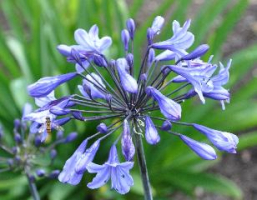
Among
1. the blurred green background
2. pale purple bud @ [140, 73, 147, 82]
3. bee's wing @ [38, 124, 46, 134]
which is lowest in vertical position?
the blurred green background

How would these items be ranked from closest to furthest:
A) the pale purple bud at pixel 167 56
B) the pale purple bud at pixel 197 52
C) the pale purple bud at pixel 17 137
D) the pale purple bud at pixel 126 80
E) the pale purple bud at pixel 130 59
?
1. the pale purple bud at pixel 126 80
2. the pale purple bud at pixel 197 52
3. the pale purple bud at pixel 130 59
4. the pale purple bud at pixel 167 56
5. the pale purple bud at pixel 17 137

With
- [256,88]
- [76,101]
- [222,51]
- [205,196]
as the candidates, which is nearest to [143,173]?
[76,101]

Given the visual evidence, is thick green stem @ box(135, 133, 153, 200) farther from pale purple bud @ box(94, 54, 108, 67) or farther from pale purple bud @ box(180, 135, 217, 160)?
pale purple bud @ box(94, 54, 108, 67)

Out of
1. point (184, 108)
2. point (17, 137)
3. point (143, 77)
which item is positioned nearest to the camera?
point (143, 77)

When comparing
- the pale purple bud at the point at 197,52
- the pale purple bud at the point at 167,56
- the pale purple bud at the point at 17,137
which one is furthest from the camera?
the pale purple bud at the point at 17,137

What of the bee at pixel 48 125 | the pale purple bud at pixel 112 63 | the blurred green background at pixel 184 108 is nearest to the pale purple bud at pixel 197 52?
the pale purple bud at pixel 112 63

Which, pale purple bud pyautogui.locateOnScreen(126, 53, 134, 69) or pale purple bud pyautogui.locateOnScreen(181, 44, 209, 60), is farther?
pale purple bud pyautogui.locateOnScreen(126, 53, 134, 69)

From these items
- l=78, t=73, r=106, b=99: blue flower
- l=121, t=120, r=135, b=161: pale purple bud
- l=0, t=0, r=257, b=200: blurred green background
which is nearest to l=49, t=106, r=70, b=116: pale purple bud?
l=78, t=73, r=106, b=99: blue flower

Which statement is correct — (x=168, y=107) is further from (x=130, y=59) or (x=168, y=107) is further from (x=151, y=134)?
(x=130, y=59)

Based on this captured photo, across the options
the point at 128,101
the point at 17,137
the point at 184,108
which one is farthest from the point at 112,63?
the point at 184,108

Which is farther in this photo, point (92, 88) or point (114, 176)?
point (92, 88)

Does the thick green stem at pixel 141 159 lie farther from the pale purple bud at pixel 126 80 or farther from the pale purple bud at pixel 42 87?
the pale purple bud at pixel 42 87
